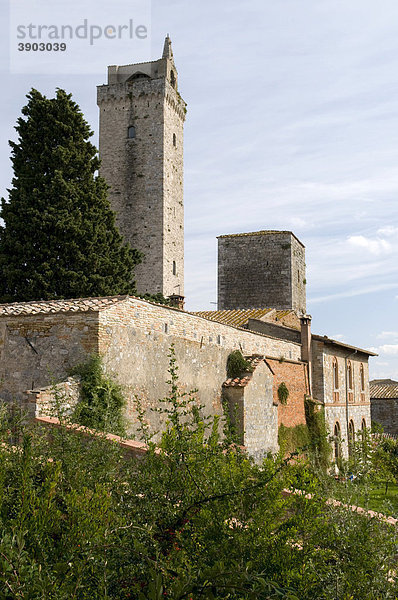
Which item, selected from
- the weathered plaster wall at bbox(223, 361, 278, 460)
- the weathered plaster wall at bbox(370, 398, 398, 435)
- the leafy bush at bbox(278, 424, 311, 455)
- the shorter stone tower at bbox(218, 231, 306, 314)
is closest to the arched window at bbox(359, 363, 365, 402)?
the shorter stone tower at bbox(218, 231, 306, 314)

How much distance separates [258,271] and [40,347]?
76.9ft

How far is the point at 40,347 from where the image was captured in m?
11.0

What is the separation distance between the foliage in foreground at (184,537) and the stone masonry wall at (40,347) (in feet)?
20.6

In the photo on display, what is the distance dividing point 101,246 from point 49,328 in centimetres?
1007

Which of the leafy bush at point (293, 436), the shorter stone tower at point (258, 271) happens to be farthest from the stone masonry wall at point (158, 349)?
the shorter stone tower at point (258, 271)

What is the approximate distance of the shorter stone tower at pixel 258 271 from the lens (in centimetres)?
3291

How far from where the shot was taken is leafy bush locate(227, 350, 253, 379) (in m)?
15.1

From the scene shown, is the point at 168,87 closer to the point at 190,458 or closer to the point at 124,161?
the point at 124,161

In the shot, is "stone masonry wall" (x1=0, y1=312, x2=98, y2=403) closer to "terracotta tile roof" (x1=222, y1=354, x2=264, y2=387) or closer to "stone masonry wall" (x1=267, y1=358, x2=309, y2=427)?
"terracotta tile roof" (x1=222, y1=354, x2=264, y2=387)

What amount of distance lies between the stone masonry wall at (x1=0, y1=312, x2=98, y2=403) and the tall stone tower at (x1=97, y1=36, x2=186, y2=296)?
22.3 meters

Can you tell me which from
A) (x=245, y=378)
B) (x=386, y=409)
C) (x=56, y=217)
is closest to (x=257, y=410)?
(x=245, y=378)

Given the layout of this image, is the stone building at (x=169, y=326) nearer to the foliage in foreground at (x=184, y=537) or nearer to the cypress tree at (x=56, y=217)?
the foliage in foreground at (x=184, y=537)

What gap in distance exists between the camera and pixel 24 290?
19.2 meters

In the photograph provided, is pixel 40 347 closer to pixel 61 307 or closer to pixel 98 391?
pixel 61 307
